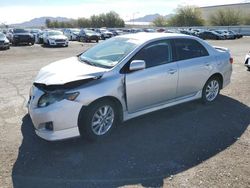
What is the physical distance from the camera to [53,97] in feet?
14.1

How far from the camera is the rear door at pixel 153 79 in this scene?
4.92m

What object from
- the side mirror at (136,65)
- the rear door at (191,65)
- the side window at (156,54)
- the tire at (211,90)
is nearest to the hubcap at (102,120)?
the side mirror at (136,65)

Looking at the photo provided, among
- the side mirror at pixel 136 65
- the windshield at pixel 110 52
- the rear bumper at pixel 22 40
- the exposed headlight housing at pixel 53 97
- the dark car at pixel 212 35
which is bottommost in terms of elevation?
the dark car at pixel 212 35

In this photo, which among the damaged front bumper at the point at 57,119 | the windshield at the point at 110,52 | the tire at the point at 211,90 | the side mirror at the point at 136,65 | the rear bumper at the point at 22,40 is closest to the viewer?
the damaged front bumper at the point at 57,119

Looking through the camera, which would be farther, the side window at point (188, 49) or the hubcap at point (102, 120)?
the side window at point (188, 49)

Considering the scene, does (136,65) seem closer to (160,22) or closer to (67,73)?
(67,73)

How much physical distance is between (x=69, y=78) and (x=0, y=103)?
296 centimetres

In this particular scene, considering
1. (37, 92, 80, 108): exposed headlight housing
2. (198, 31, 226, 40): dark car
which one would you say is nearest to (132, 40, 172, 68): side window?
(37, 92, 80, 108): exposed headlight housing

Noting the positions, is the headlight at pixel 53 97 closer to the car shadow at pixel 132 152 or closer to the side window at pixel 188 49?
the car shadow at pixel 132 152

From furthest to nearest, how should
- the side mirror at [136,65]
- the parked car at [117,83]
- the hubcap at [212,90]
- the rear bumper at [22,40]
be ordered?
the rear bumper at [22,40], the hubcap at [212,90], the side mirror at [136,65], the parked car at [117,83]

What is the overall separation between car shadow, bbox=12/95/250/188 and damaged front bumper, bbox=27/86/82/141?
0.27 metres

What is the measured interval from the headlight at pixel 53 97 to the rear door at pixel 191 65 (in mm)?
2330

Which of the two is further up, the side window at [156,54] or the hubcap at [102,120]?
the side window at [156,54]

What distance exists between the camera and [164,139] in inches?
190
